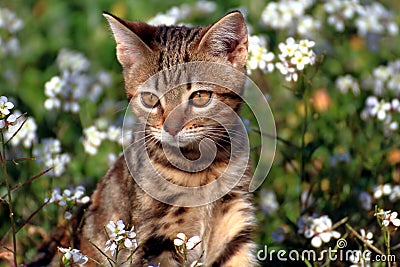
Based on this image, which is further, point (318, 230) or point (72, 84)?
point (72, 84)

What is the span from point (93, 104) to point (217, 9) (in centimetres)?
153

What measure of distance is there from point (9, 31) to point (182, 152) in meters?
2.73

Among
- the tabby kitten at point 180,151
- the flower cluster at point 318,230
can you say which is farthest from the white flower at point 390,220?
the tabby kitten at point 180,151

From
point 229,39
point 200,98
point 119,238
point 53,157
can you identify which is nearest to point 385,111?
point 229,39

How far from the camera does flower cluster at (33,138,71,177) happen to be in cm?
432

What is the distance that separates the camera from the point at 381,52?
19.6 feet

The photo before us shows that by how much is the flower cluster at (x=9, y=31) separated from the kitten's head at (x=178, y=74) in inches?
89.7

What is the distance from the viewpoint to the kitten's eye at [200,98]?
11.3 ft

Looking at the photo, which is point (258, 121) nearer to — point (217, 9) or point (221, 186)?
point (221, 186)

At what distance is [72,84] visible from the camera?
481 cm

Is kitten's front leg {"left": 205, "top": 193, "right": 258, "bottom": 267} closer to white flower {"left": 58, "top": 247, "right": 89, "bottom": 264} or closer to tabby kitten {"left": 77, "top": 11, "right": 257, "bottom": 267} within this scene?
tabby kitten {"left": 77, "top": 11, "right": 257, "bottom": 267}

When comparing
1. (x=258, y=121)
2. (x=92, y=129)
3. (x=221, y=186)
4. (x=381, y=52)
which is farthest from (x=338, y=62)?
(x=221, y=186)

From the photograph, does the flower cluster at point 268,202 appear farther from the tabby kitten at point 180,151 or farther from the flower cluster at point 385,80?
the flower cluster at point 385,80

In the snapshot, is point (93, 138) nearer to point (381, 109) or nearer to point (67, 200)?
point (67, 200)
